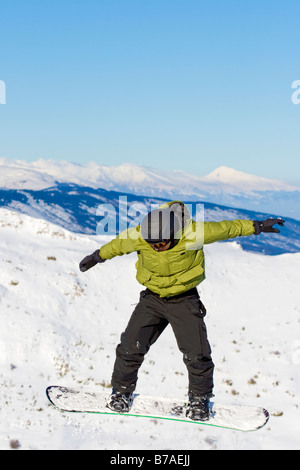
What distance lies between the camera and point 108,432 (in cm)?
675

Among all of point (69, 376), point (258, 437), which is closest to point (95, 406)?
point (258, 437)

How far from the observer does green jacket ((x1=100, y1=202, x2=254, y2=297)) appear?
5699 mm

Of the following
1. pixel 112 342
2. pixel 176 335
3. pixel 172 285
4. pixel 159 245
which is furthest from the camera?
pixel 112 342

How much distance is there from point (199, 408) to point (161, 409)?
855 mm

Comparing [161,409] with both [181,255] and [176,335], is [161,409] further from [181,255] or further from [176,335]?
[181,255]

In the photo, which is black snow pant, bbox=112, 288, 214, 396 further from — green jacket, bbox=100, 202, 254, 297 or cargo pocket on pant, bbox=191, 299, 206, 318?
green jacket, bbox=100, 202, 254, 297

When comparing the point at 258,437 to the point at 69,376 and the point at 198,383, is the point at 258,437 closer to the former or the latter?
the point at 198,383

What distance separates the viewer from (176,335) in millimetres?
6230

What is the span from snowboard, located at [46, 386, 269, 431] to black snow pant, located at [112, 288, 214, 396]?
54 centimetres

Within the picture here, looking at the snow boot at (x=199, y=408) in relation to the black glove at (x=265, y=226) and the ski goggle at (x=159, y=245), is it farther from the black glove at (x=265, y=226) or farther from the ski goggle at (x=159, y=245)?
the black glove at (x=265, y=226)

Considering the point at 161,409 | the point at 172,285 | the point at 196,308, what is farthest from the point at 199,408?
the point at 172,285

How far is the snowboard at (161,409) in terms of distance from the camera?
6.54m

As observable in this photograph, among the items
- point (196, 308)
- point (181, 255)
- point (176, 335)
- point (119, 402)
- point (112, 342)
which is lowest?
point (112, 342)

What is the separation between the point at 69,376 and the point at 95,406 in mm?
5880
